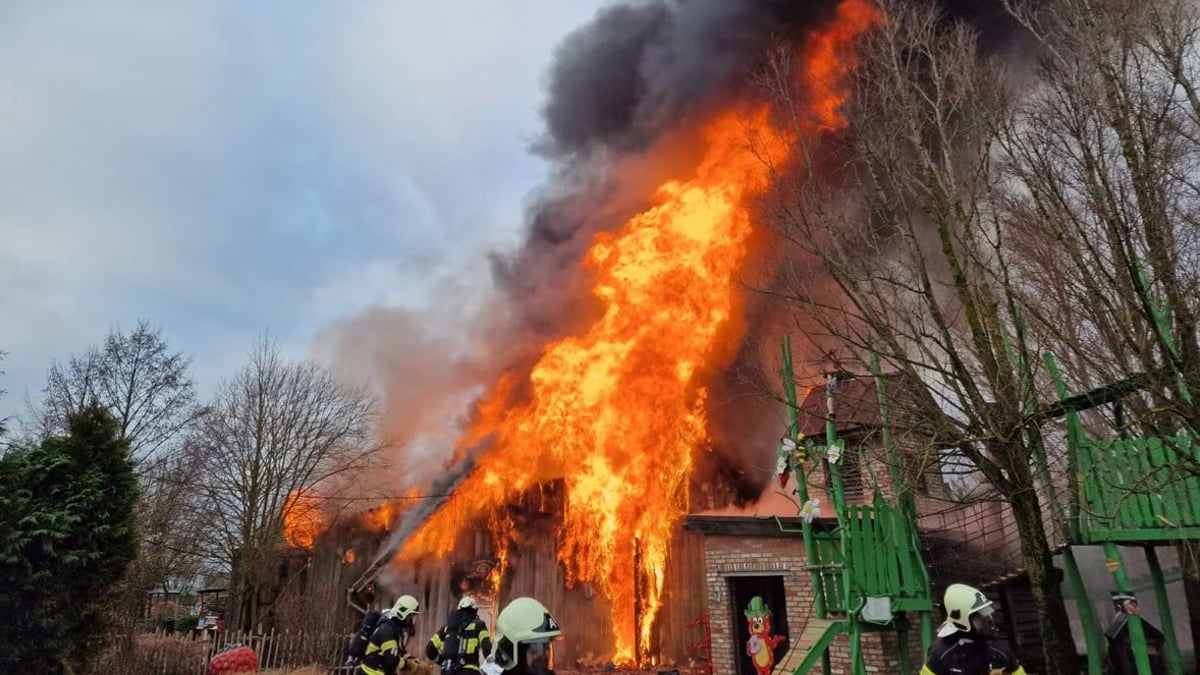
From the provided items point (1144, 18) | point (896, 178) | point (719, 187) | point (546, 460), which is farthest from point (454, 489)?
point (1144, 18)

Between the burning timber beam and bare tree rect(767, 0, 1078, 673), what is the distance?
41.2 feet

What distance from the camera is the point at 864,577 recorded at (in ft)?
30.0

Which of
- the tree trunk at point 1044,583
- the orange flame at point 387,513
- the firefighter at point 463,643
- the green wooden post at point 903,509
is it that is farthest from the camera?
the orange flame at point 387,513

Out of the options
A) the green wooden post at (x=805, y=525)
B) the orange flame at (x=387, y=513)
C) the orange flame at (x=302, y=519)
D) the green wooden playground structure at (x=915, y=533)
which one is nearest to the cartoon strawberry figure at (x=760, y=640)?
the green wooden playground structure at (x=915, y=533)

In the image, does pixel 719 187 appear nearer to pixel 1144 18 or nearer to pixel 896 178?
pixel 896 178

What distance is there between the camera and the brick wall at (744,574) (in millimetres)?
12703

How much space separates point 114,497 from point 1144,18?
1608 centimetres

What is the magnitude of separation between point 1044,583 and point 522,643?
23.7 ft

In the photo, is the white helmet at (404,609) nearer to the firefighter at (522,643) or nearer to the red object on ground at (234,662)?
the firefighter at (522,643)

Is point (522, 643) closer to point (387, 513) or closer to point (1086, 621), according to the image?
point (1086, 621)

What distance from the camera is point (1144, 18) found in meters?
6.57

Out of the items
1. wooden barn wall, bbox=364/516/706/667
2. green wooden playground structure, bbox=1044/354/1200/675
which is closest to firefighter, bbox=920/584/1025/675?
green wooden playground structure, bbox=1044/354/1200/675

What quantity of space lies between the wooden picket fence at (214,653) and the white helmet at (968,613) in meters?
15.6

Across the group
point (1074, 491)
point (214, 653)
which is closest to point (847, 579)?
point (1074, 491)
